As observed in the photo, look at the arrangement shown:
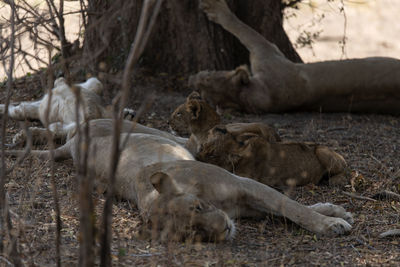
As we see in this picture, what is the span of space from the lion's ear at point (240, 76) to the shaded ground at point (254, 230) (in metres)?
1.33

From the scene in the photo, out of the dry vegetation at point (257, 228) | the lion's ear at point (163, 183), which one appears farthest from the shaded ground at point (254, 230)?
the lion's ear at point (163, 183)

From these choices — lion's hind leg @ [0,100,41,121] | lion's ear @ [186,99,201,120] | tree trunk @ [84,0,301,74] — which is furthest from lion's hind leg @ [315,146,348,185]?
lion's hind leg @ [0,100,41,121]

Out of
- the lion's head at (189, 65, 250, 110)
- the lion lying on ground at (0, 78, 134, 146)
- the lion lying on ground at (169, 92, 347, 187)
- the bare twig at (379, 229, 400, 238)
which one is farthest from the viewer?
the lion's head at (189, 65, 250, 110)

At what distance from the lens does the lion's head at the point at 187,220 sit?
2934mm

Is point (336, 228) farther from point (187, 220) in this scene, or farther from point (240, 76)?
point (240, 76)

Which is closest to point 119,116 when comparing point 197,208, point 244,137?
point 197,208

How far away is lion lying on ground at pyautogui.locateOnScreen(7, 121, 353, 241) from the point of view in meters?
2.95

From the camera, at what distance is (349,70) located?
6461 millimetres

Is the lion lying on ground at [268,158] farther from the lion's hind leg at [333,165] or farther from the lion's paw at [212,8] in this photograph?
the lion's paw at [212,8]

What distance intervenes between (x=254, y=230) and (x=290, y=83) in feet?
10.9

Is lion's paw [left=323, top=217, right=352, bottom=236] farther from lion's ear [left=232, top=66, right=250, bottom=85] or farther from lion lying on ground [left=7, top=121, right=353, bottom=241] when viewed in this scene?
lion's ear [left=232, top=66, right=250, bottom=85]

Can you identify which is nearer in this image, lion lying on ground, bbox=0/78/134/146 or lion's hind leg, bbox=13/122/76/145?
lion's hind leg, bbox=13/122/76/145

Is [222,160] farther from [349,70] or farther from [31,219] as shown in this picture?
[349,70]

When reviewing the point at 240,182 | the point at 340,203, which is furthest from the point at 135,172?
the point at 340,203
